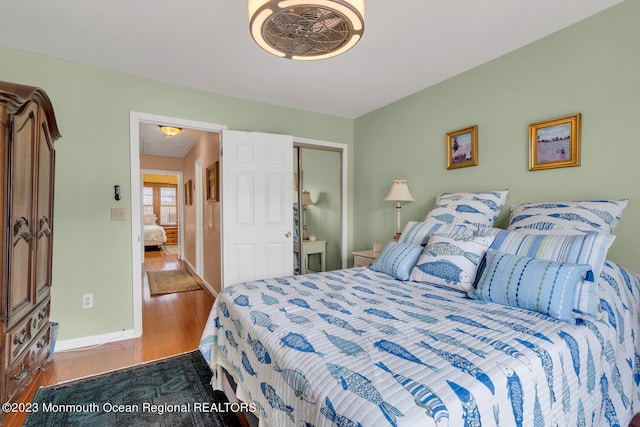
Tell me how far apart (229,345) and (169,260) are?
6.01 m

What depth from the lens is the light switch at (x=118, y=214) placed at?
267cm

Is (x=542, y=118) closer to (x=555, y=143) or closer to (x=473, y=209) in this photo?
(x=555, y=143)

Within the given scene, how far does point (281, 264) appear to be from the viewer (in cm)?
334

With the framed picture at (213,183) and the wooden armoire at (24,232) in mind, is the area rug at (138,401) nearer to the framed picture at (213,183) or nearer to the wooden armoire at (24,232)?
the wooden armoire at (24,232)

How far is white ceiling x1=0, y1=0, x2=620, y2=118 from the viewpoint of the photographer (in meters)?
1.85

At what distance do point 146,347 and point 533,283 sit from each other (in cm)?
289

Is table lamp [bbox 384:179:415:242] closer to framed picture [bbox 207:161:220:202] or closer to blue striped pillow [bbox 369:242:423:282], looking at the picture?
blue striped pillow [bbox 369:242:423:282]

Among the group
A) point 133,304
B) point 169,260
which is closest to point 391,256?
point 133,304

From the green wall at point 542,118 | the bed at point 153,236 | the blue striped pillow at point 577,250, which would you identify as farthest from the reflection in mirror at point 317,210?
the bed at point 153,236

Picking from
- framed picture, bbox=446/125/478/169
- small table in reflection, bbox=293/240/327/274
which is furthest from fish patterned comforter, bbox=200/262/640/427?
small table in reflection, bbox=293/240/327/274

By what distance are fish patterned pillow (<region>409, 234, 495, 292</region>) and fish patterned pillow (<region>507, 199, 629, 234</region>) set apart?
0.29 m

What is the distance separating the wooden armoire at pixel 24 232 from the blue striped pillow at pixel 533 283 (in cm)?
234

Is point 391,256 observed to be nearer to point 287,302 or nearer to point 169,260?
point 287,302

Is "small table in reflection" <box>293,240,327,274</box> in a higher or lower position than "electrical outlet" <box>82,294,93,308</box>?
higher
